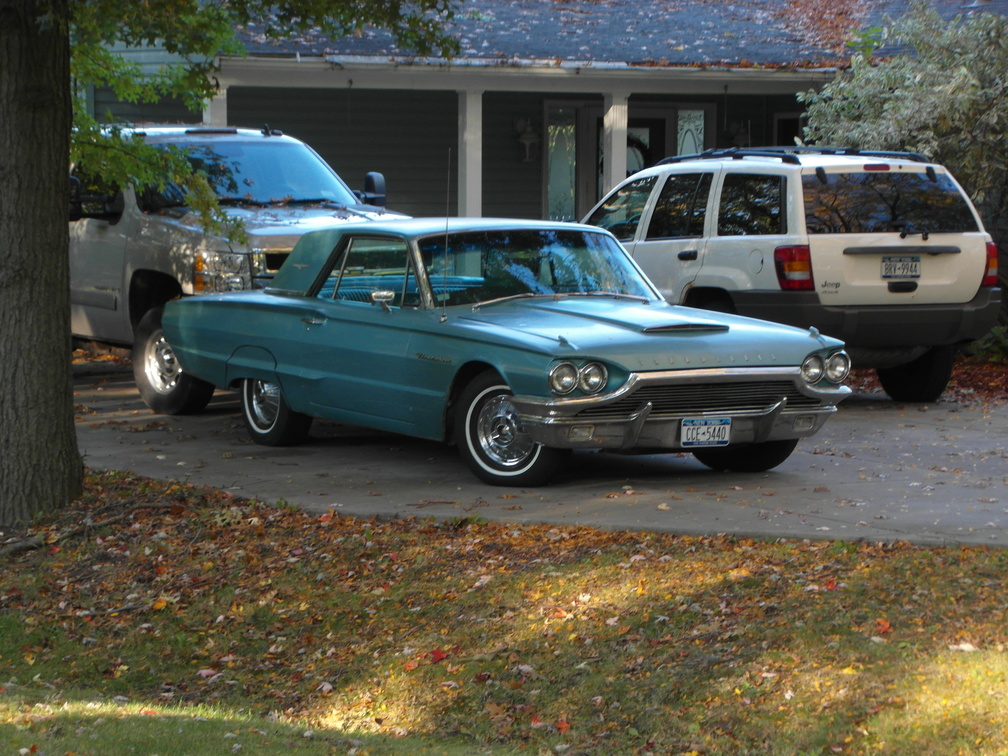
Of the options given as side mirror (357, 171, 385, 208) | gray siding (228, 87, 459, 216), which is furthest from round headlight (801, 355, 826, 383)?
gray siding (228, 87, 459, 216)

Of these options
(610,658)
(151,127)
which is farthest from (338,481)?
(151,127)

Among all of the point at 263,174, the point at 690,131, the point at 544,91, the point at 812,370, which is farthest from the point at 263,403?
the point at 690,131

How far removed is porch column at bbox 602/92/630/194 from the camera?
19.5 m

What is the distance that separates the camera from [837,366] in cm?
870

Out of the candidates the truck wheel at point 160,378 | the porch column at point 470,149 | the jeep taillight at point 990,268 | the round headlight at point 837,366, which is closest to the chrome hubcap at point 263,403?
the truck wheel at point 160,378

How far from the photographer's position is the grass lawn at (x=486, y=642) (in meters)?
5.25

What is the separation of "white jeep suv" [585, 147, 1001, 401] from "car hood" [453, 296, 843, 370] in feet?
7.96

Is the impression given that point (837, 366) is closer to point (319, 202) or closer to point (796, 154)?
point (796, 154)

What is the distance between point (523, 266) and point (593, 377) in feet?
5.17

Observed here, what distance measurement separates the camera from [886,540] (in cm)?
694

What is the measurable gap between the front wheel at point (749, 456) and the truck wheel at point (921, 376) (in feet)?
11.4

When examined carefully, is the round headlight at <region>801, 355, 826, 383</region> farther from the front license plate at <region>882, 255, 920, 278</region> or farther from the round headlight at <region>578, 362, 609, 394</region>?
the front license plate at <region>882, 255, 920, 278</region>

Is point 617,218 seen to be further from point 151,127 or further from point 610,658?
point 610,658

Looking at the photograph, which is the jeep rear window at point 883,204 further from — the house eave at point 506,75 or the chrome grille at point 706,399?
the house eave at point 506,75
